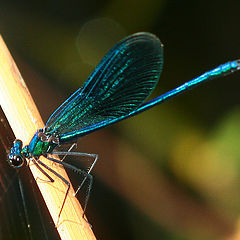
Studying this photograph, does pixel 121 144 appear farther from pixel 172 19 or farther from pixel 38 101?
pixel 172 19

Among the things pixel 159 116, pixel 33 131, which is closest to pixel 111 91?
pixel 33 131

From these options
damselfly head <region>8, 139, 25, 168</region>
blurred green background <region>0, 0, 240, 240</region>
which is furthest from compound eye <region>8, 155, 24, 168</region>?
blurred green background <region>0, 0, 240, 240</region>

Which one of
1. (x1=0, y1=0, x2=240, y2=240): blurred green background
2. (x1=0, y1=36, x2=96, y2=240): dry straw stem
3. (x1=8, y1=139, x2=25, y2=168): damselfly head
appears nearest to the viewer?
(x1=0, y1=36, x2=96, y2=240): dry straw stem

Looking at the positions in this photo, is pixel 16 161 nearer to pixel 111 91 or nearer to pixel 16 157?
pixel 16 157

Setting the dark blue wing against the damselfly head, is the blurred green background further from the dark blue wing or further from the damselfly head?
the damselfly head

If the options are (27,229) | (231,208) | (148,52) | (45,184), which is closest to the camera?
(45,184)

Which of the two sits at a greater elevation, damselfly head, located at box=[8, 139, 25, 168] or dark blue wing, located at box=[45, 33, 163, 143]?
dark blue wing, located at box=[45, 33, 163, 143]

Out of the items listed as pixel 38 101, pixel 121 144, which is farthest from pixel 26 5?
pixel 121 144
